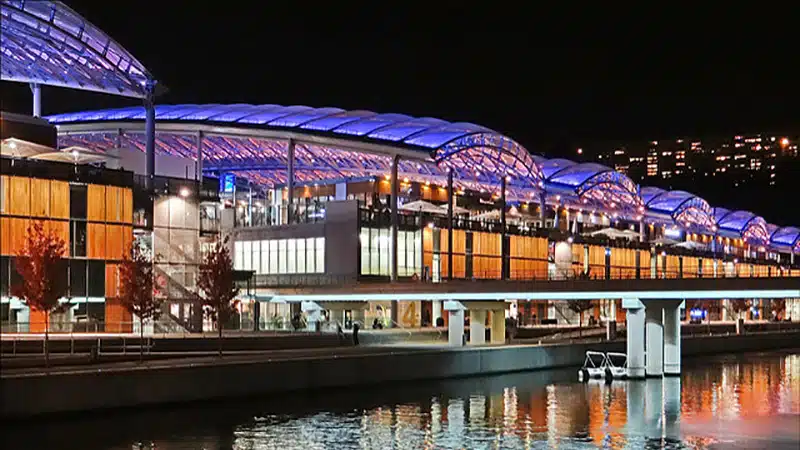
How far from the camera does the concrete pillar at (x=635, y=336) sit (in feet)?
222

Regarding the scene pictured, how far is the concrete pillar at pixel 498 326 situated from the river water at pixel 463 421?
728 inches

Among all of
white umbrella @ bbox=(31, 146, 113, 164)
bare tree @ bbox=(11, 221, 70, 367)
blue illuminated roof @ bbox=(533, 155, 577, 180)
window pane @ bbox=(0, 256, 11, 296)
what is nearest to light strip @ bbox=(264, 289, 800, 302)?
white umbrella @ bbox=(31, 146, 113, 164)

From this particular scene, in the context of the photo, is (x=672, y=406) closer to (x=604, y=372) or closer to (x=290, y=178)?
(x=604, y=372)

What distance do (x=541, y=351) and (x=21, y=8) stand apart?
3892cm

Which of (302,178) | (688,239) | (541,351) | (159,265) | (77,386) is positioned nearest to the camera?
(77,386)

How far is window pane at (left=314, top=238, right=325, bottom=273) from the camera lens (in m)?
101

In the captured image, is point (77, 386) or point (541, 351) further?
point (541, 351)

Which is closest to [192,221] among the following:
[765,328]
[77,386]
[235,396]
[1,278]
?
[1,278]

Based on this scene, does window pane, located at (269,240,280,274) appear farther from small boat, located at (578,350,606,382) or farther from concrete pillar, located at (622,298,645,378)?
concrete pillar, located at (622,298,645,378)

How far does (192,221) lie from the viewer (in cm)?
8294

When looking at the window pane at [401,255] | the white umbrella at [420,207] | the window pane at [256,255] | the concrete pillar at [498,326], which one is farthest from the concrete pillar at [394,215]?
the concrete pillar at [498,326]

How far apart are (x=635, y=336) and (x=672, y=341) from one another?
13.0 ft

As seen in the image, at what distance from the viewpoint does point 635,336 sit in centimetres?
6775

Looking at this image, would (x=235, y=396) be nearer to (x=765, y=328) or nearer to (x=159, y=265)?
(x=159, y=265)
